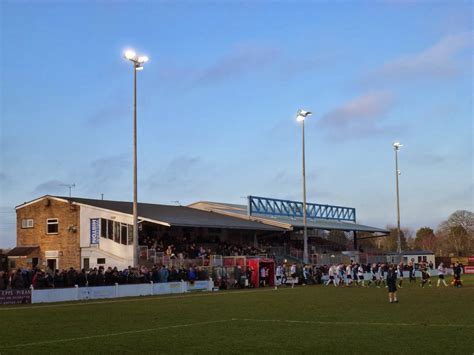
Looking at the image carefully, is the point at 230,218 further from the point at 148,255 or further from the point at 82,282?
the point at 82,282

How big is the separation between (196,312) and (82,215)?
29.4 meters

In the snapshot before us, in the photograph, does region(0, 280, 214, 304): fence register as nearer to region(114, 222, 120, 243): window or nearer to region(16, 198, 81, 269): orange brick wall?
region(114, 222, 120, 243): window

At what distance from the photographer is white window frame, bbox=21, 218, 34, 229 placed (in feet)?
180

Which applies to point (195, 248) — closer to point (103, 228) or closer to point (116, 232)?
point (116, 232)

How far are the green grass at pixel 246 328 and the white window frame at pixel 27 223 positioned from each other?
2745cm

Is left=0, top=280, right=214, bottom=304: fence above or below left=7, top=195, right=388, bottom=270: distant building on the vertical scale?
below

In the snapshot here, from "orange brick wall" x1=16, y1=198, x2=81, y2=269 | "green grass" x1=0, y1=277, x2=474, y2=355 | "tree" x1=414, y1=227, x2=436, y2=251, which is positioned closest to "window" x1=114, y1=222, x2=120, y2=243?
"orange brick wall" x1=16, y1=198, x2=81, y2=269

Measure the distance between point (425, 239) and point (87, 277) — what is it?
101 metres

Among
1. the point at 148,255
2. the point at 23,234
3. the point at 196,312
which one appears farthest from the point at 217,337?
the point at 23,234

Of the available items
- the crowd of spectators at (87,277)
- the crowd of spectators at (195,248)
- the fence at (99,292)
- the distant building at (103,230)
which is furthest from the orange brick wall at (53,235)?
the fence at (99,292)

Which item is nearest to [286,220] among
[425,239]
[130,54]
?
[130,54]

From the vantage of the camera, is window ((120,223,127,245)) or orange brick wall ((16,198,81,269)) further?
orange brick wall ((16,198,81,269))

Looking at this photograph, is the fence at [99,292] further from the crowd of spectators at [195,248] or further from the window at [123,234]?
the window at [123,234]

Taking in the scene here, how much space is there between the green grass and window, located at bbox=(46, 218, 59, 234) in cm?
2533
